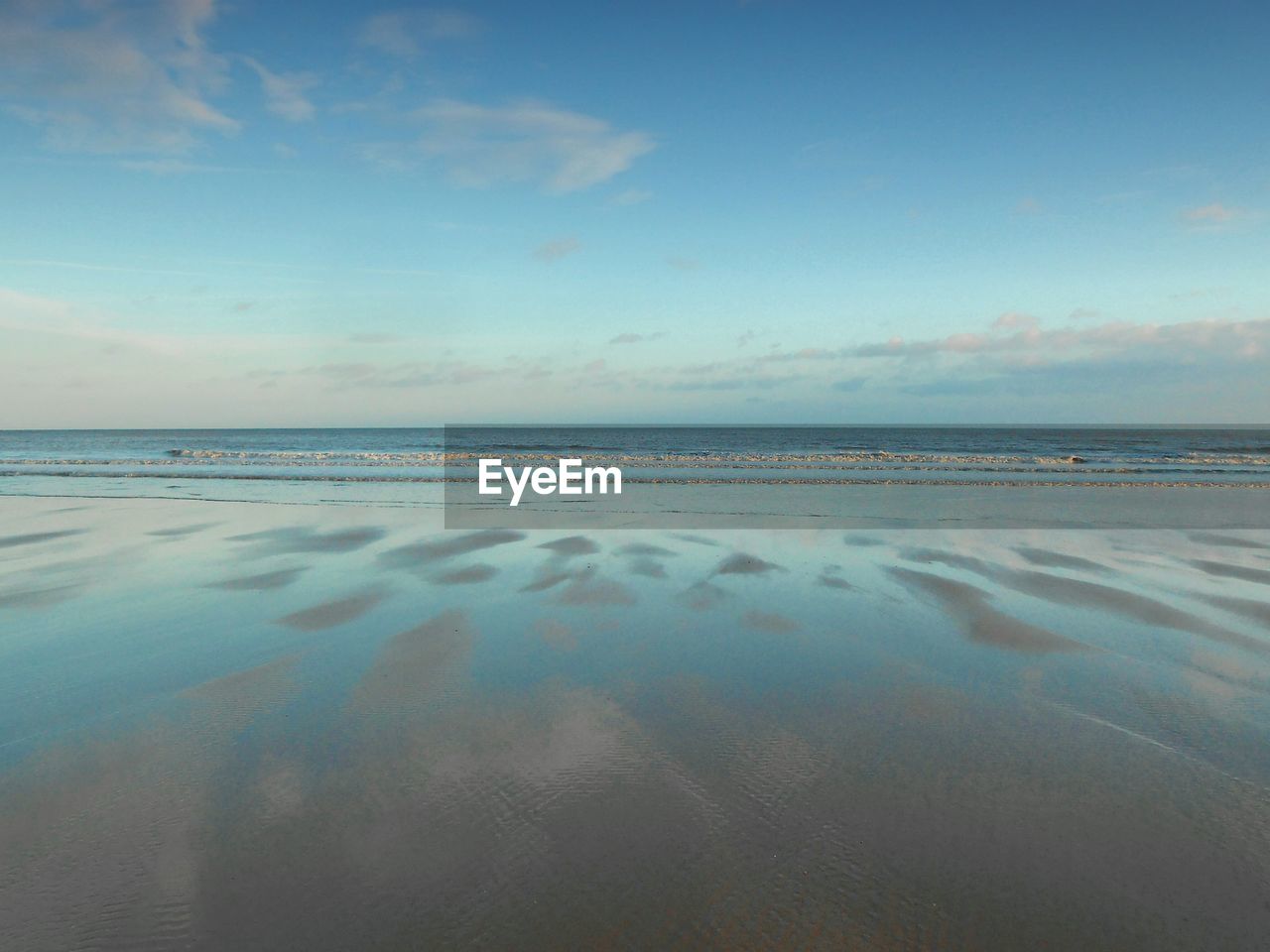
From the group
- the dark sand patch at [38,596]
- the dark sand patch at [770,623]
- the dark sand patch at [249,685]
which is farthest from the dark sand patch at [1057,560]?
the dark sand patch at [38,596]

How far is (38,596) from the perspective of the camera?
29.9 feet

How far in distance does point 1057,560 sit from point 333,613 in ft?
36.6

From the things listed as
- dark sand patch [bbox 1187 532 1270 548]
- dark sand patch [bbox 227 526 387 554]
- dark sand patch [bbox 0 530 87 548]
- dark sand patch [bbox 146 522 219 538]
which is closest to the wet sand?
dark sand patch [bbox 227 526 387 554]

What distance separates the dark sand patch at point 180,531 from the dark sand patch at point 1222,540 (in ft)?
66.1

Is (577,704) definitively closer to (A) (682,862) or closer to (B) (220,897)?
(A) (682,862)

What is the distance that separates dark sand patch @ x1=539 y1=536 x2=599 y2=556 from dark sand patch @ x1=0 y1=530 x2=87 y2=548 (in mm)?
9819

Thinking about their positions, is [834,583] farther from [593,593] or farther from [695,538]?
[695,538]

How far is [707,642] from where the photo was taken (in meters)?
7.24

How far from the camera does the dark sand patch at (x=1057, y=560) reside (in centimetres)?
1104

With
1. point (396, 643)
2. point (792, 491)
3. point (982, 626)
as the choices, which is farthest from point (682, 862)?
point (792, 491)

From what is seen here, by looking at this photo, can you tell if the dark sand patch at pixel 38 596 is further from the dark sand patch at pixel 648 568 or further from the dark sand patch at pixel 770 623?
the dark sand patch at pixel 770 623

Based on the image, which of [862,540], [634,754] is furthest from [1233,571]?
[634,754]

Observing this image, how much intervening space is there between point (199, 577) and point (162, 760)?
252 inches

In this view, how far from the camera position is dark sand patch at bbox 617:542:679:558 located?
1195cm
